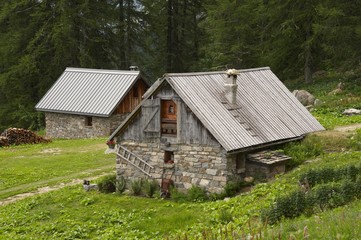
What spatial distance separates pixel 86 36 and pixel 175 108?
33.0 meters

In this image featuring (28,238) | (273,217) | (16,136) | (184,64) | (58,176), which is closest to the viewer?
(273,217)

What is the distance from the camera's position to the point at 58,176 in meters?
25.6

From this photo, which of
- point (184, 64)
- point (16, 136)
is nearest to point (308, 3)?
point (184, 64)

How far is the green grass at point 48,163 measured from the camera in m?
24.8

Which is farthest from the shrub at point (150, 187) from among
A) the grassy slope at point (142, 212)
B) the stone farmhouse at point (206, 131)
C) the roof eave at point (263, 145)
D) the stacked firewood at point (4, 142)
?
the stacked firewood at point (4, 142)

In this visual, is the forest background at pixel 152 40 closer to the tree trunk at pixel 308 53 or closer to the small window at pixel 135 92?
the tree trunk at pixel 308 53

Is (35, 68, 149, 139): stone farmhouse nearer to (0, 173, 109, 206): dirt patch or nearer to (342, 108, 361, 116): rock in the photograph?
(0, 173, 109, 206): dirt patch

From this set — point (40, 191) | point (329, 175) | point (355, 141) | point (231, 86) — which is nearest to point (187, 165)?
point (231, 86)

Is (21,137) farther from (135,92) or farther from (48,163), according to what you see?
(48,163)

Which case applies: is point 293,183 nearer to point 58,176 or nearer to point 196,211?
point 196,211

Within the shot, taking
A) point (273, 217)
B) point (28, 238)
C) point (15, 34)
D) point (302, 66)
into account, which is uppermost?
point (15, 34)

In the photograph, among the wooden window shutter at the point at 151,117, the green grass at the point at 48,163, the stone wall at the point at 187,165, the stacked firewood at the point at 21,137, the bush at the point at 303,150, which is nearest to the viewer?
the stone wall at the point at 187,165

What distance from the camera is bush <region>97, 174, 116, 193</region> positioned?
73.7 ft

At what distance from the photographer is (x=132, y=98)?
38.4m
